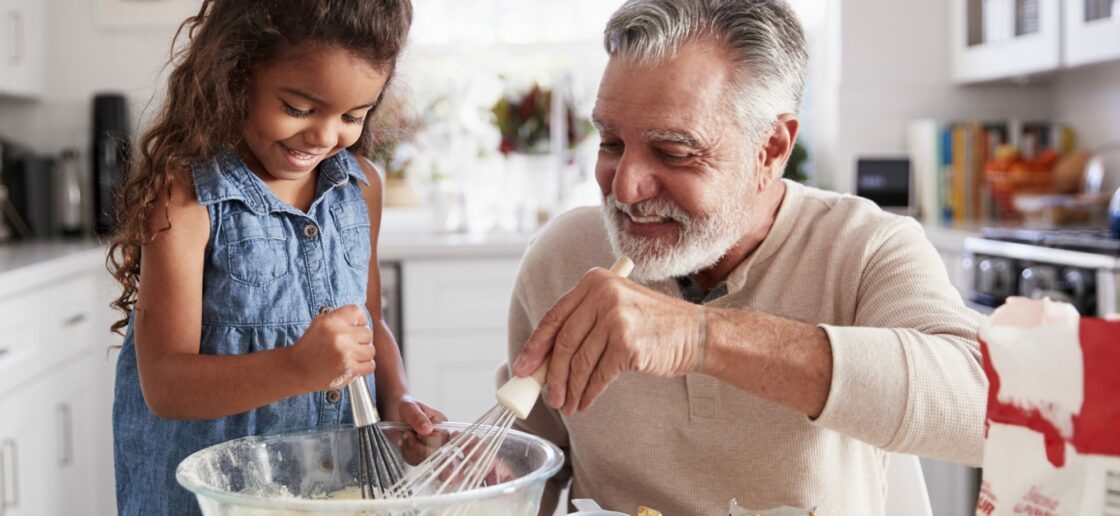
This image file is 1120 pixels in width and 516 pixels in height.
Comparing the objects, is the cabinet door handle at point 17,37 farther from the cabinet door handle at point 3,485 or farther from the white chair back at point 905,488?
the white chair back at point 905,488

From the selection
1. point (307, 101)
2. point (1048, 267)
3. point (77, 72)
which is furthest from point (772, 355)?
point (77, 72)

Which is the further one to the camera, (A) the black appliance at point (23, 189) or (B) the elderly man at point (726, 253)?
(A) the black appliance at point (23, 189)

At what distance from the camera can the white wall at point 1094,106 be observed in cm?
324

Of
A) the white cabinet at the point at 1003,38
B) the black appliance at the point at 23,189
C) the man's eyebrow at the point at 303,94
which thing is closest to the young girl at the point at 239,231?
the man's eyebrow at the point at 303,94

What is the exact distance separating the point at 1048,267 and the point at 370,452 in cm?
204

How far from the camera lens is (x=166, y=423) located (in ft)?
4.10

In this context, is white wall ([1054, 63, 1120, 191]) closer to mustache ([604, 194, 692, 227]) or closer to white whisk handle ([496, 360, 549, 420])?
mustache ([604, 194, 692, 227])

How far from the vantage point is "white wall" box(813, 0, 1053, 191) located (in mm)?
3709

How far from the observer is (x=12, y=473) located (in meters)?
2.49

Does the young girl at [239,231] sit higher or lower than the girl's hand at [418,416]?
higher

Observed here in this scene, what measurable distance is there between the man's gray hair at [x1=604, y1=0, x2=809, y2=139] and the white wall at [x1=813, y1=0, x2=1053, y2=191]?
8.51 ft

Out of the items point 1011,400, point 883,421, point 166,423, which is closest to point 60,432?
point 166,423

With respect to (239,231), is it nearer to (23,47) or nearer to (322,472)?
(322,472)

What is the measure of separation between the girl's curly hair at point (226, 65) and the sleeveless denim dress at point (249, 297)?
36mm
